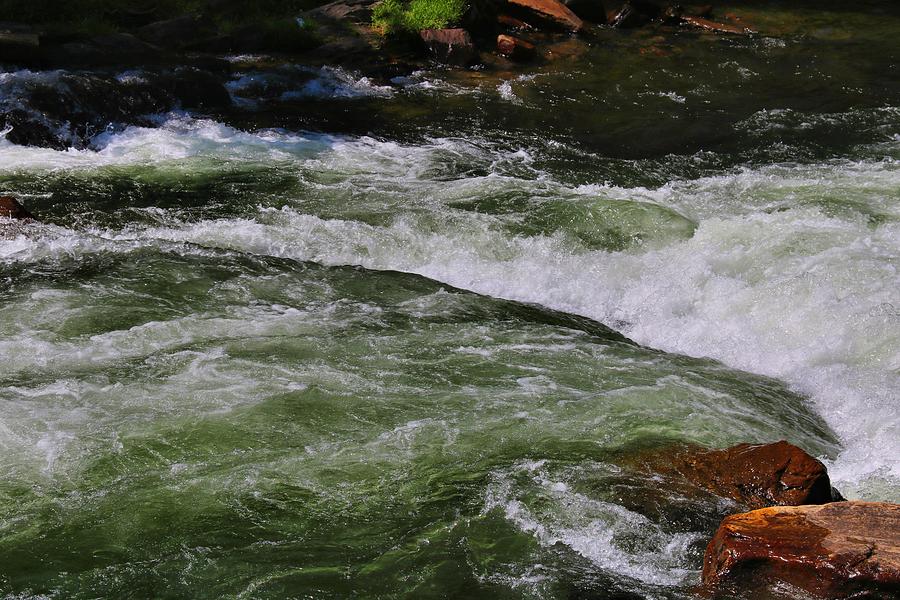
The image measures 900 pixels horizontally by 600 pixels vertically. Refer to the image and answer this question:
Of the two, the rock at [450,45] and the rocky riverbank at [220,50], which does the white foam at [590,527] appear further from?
the rock at [450,45]

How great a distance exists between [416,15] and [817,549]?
39.6 feet

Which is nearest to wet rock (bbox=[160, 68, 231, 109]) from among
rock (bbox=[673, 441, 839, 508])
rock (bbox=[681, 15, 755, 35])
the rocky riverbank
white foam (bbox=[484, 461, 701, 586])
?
the rocky riverbank

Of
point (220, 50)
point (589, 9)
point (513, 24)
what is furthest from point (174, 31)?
point (589, 9)

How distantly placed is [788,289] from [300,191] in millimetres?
4495

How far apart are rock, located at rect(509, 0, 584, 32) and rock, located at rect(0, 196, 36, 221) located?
9.80m

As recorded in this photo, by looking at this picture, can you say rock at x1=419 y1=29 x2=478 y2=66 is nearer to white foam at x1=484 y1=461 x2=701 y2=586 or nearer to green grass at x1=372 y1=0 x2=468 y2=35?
green grass at x1=372 y1=0 x2=468 y2=35

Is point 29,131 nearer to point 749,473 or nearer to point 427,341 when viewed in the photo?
point 427,341

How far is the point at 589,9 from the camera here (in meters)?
15.8

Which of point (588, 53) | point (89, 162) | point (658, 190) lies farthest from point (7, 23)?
point (658, 190)

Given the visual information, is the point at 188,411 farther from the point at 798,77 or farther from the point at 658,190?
the point at 798,77

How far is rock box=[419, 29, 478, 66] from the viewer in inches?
531

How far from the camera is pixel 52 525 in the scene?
404cm

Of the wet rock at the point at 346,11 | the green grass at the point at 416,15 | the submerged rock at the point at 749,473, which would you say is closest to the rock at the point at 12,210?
the submerged rock at the point at 749,473

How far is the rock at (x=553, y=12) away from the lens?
594 inches
